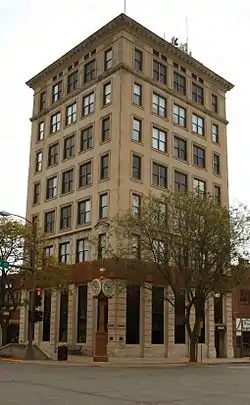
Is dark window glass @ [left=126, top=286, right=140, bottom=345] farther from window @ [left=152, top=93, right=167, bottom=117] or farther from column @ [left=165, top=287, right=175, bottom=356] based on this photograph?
window @ [left=152, top=93, right=167, bottom=117]

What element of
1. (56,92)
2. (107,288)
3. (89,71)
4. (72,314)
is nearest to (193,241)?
(107,288)

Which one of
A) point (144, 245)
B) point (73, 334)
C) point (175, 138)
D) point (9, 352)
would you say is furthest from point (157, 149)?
point (9, 352)

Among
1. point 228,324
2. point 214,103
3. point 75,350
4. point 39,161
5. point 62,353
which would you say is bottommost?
point 75,350

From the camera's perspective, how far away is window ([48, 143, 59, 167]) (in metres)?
55.3

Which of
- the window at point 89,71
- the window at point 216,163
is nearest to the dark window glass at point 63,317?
the window at point 216,163

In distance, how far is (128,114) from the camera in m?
48.3

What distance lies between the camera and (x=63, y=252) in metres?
50.9

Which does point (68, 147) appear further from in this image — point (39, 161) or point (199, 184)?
point (199, 184)

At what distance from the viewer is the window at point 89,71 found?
52844mm

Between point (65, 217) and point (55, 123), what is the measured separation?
1089cm

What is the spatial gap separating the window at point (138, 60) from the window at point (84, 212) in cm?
1320

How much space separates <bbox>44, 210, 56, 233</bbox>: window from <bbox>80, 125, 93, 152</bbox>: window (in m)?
7.17

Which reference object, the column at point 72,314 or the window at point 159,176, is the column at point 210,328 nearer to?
the window at point 159,176

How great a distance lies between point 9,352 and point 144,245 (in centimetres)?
1171
